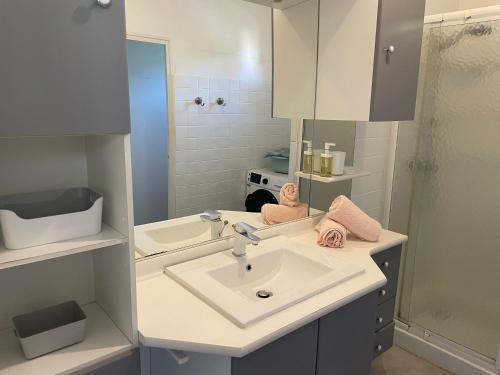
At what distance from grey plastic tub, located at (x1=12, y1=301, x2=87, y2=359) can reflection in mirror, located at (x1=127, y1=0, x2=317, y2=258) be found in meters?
0.32

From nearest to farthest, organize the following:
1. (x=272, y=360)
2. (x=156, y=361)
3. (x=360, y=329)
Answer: (x=272, y=360) < (x=156, y=361) < (x=360, y=329)

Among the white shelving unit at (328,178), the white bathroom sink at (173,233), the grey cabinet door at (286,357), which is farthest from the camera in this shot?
the white shelving unit at (328,178)

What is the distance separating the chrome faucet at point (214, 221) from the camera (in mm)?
1630

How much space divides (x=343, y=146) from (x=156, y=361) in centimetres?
147

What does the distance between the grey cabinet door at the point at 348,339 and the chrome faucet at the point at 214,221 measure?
59cm

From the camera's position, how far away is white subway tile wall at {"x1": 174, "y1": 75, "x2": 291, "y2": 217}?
152 centimetres

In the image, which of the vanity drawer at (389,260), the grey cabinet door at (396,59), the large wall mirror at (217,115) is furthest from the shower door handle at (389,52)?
the vanity drawer at (389,260)

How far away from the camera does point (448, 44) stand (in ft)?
7.07

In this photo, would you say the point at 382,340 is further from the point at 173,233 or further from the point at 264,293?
the point at 173,233

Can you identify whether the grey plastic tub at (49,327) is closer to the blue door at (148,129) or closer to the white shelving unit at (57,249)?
the white shelving unit at (57,249)

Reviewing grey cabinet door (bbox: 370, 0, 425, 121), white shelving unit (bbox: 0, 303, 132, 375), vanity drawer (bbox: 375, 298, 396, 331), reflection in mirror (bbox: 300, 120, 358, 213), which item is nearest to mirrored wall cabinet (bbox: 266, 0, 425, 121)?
grey cabinet door (bbox: 370, 0, 425, 121)

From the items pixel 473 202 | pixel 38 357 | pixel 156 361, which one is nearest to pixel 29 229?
pixel 38 357

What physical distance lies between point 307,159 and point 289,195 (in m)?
0.22

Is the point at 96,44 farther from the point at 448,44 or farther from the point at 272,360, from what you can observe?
the point at 448,44
